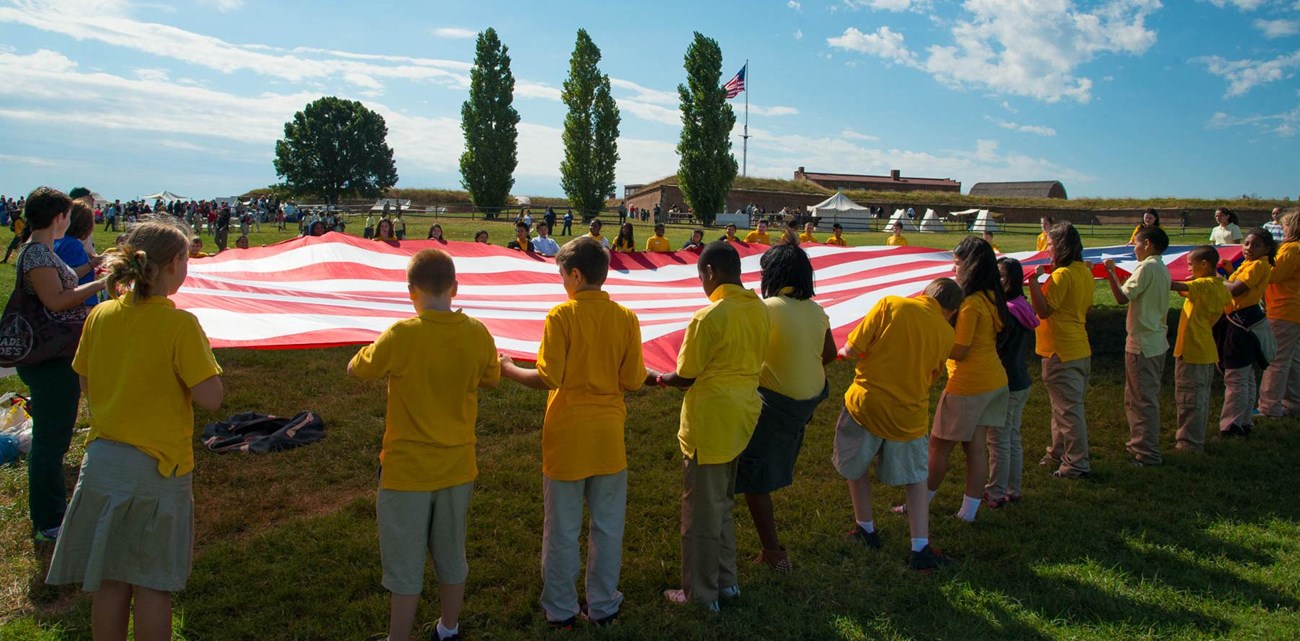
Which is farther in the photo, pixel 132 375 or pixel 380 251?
pixel 380 251

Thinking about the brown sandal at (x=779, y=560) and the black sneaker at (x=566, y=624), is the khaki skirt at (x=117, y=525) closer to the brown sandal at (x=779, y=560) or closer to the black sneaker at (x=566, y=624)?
the black sneaker at (x=566, y=624)

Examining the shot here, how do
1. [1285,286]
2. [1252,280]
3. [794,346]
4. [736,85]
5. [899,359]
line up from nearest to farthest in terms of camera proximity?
[794,346]
[899,359]
[1252,280]
[1285,286]
[736,85]

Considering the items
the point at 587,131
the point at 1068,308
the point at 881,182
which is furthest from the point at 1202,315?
the point at 881,182

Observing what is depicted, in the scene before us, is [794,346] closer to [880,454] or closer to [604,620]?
[880,454]

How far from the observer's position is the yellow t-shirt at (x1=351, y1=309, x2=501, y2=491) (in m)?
2.66

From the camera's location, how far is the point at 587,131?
3953 cm

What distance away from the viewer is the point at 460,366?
270cm

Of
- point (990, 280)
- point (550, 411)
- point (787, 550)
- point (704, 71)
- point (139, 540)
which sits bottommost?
point (787, 550)

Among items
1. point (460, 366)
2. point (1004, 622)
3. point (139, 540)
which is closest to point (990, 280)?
point (1004, 622)

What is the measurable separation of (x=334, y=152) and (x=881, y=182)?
43557 millimetres

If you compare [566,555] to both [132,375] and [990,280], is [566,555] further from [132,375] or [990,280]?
[990,280]

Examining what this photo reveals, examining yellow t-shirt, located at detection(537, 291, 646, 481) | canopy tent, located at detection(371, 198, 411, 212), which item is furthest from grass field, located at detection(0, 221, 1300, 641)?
canopy tent, located at detection(371, 198, 411, 212)

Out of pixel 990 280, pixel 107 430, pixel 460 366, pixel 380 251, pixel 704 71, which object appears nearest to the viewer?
pixel 107 430

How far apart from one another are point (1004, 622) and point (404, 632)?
2422 mm
